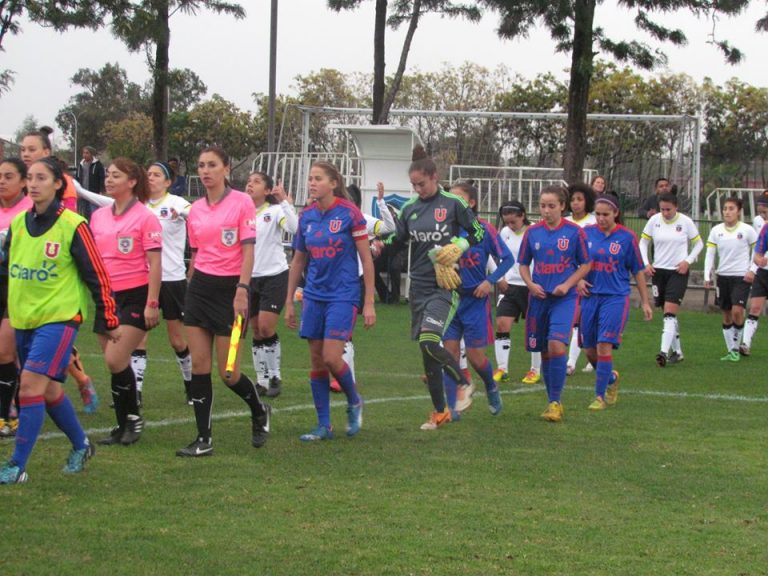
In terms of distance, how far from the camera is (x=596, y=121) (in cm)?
3056

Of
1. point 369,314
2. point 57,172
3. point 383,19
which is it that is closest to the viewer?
point 57,172

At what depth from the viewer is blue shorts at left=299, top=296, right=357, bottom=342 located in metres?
8.12

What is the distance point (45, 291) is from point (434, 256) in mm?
3187

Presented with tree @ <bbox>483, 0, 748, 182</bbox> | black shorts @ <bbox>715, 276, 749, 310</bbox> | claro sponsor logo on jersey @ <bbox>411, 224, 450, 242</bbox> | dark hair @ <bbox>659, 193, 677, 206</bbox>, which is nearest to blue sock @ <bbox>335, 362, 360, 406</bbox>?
claro sponsor logo on jersey @ <bbox>411, 224, 450, 242</bbox>

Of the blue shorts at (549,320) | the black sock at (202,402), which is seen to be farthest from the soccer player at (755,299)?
the black sock at (202,402)

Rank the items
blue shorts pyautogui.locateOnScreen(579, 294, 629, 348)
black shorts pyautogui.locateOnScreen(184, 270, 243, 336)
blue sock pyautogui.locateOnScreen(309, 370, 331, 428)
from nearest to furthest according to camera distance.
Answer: black shorts pyautogui.locateOnScreen(184, 270, 243, 336) → blue sock pyautogui.locateOnScreen(309, 370, 331, 428) → blue shorts pyautogui.locateOnScreen(579, 294, 629, 348)

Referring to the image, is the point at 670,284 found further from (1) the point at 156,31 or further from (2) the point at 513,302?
(1) the point at 156,31

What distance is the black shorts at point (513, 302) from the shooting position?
12.8m

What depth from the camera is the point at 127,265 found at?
7.93 m

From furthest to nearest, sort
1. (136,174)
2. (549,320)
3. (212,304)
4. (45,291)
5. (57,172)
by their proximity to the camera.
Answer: (549,320)
(136,174)
(212,304)
(57,172)
(45,291)

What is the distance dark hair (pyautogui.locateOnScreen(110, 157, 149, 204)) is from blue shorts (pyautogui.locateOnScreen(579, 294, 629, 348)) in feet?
14.9

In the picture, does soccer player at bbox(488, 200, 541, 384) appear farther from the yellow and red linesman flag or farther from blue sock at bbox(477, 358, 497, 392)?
the yellow and red linesman flag

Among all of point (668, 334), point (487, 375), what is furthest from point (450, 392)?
point (668, 334)

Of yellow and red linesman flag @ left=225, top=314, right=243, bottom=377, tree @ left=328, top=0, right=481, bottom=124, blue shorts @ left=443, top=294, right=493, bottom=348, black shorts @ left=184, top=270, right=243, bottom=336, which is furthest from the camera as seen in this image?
tree @ left=328, top=0, right=481, bottom=124
